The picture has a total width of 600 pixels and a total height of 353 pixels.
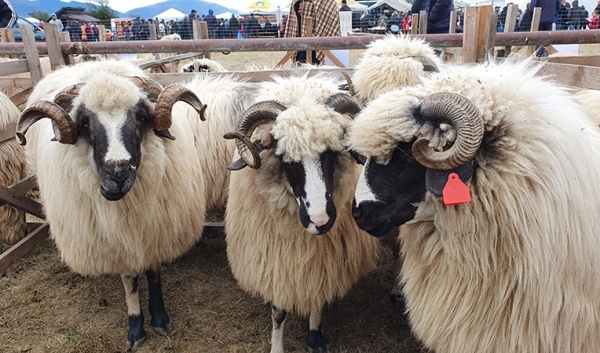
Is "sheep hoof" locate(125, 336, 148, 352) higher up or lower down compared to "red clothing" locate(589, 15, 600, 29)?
lower down

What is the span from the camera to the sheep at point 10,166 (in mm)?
4227

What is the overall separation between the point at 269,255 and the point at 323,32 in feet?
16.0

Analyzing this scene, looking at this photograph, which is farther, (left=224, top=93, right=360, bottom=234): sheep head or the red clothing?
the red clothing

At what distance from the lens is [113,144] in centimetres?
254

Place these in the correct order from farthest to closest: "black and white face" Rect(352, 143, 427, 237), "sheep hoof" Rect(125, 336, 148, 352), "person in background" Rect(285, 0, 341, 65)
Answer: "person in background" Rect(285, 0, 341, 65), "sheep hoof" Rect(125, 336, 148, 352), "black and white face" Rect(352, 143, 427, 237)

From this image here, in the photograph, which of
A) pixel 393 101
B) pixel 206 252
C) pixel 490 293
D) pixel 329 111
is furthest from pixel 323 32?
pixel 490 293

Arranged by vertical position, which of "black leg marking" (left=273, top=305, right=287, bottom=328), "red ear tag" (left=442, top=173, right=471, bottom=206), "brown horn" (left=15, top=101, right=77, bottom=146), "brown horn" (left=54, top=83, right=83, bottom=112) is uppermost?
"brown horn" (left=54, top=83, right=83, bottom=112)

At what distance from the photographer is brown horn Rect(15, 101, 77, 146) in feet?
8.34

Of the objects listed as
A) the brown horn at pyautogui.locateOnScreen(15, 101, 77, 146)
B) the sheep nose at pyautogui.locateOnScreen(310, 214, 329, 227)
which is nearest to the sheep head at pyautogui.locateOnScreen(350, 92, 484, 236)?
the sheep nose at pyautogui.locateOnScreen(310, 214, 329, 227)

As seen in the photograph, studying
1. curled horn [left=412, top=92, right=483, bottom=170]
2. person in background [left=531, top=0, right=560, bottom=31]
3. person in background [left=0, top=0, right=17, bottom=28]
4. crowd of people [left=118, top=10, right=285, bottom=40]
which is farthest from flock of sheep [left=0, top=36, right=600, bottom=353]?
crowd of people [left=118, top=10, right=285, bottom=40]

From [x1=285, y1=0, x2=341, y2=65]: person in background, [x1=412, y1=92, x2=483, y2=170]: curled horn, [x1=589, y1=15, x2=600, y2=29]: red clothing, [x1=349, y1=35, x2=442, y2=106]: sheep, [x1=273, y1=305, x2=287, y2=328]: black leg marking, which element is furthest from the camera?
[x1=589, y1=15, x2=600, y2=29]: red clothing

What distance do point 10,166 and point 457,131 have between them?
14.5 feet

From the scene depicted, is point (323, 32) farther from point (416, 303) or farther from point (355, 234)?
point (416, 303)

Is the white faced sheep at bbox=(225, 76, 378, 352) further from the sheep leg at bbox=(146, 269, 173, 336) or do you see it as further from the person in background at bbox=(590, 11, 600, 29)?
the person in background at bbox=(590, 11, 600, 29)
